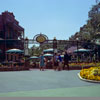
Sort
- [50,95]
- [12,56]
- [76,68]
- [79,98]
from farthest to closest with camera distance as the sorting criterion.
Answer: [12,56], [76,68], [50,95], [79,98]

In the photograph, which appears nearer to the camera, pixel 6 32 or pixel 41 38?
pixel 41 38

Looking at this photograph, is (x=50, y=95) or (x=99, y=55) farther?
(x=99, y=55)

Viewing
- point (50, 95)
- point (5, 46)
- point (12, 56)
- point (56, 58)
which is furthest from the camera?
point (12, 56)

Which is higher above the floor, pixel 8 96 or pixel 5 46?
pixel 5 46

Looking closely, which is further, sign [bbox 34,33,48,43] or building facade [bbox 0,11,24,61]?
Answer: building facade [bbox 0,11,24,61]

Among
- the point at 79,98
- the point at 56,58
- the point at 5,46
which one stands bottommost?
the point at 79,98

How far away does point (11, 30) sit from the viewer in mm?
40312

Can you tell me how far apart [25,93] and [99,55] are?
89.3ft

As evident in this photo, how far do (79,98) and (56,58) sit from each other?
12737mm

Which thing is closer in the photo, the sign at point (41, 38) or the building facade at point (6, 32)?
the sign at point (41, 38)

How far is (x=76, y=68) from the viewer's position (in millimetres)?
21281

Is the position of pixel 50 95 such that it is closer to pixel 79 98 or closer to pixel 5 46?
pixel 79 98

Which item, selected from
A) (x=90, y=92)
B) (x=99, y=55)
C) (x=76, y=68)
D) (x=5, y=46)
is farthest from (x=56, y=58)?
(x=5, y=46)

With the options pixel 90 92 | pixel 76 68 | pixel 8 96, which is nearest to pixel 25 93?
pixel 8 96
